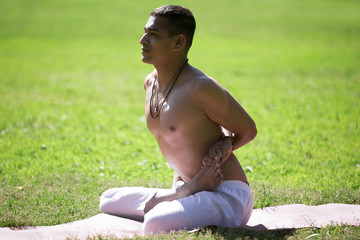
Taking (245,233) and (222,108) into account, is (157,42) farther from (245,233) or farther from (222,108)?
(245,233)

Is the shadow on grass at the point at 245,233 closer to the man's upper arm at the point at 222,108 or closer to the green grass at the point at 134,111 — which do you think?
the green grass at the point at 134,111

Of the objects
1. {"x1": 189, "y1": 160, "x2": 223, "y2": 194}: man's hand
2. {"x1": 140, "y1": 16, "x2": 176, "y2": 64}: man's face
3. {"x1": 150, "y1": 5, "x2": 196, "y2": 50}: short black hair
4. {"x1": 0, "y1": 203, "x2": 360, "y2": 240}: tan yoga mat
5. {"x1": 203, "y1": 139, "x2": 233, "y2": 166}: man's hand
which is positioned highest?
{"x1": 150, "y1": 5, "x2": 196, "y2": 50}: short black hair

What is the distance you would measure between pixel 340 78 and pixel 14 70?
34.1 ft

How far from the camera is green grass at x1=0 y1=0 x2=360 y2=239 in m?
5.80

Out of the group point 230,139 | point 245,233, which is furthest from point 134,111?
point 245,233

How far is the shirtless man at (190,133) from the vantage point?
13.5 ft

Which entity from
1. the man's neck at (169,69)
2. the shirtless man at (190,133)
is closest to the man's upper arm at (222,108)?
the shirtless man at (190,133)

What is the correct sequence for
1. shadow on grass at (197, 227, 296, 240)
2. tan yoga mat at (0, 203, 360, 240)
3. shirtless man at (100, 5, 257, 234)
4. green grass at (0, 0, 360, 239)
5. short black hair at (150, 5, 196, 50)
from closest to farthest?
1. shadow on grass at (197, 227, 296, 240)
2. shirtless man at (100, 5, 257, 234)
3. short black hair at (150, 5, 196, 50)
4. tan yoga mat at (0, 203, 360, 240)
5. green grass at (0, 0, 360, 239)

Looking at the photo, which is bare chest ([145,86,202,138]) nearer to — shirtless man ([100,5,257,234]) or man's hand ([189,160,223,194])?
shirtless man ([100,5,257,234])

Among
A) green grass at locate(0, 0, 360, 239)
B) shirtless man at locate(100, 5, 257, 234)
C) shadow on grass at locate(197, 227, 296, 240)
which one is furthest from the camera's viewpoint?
green grass at locate(0, 0, 360, 239)

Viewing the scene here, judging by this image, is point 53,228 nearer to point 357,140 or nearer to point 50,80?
point 357,140

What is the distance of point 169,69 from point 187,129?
586 millimetres

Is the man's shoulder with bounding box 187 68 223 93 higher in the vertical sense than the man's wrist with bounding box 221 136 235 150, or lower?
higher

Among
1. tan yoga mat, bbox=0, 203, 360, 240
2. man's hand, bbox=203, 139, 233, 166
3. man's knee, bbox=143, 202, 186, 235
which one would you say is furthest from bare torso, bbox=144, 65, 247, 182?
tan yoga mat, bbox=0, 203, 360, 240
